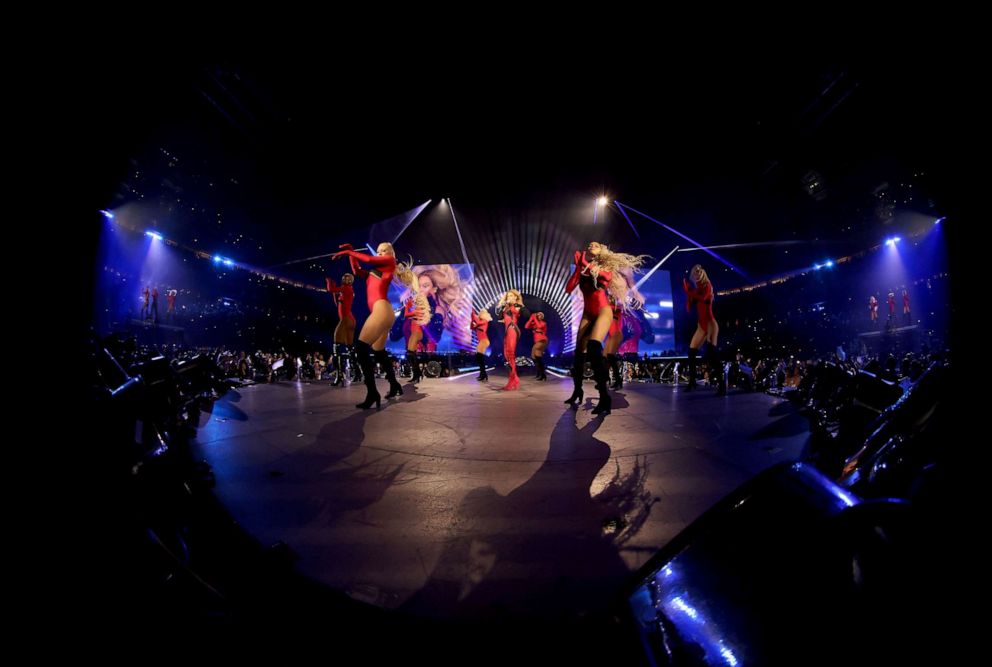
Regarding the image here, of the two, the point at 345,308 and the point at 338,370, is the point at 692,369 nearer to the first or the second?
the point at 345,308

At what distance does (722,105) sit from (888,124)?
3.32 m

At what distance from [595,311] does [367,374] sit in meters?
3.28

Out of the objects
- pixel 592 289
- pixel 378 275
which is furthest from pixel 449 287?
pixel 592 289

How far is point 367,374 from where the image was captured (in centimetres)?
488

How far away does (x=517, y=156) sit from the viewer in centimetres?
762

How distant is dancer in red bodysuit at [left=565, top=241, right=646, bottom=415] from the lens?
15.3ft

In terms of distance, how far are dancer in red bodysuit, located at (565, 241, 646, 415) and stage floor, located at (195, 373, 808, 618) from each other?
38.1 inches

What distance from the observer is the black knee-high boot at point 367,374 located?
15.5ft

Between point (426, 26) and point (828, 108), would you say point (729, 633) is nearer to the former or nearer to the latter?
point (426, 26)

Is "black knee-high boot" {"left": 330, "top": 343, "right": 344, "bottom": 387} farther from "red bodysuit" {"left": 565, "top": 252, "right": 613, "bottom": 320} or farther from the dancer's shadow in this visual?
the dancer's shadow

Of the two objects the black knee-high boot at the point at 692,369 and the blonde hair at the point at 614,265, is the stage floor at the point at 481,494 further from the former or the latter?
the black knee-high boot at the point at 692,369

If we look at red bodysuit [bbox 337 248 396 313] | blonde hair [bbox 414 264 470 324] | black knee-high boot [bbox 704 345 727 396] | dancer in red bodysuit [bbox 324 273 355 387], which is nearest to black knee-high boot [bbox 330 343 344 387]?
dancer in red bodysuit [bbox 324 273 355 387]

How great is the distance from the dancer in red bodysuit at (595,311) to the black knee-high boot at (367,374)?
2.73 metres

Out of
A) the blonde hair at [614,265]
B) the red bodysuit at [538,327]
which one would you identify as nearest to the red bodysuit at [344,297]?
the red bodysuit at [538,327]
